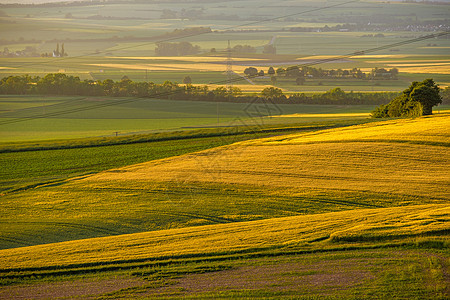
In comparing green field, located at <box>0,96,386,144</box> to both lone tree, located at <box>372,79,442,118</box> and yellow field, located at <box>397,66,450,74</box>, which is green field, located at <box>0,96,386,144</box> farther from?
yellow field, located at <box>397,66,450,74</box>

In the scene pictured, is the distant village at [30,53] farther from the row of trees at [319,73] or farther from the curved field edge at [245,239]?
the curved field edge at [245,239]

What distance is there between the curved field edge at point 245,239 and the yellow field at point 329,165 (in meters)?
6.20

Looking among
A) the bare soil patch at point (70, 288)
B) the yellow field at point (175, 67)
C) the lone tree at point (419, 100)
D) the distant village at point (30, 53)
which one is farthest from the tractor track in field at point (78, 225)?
the distant village at point (30, 53)

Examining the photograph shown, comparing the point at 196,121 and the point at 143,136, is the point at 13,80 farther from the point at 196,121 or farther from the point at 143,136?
the point at 143,136

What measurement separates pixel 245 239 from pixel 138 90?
6014 cm

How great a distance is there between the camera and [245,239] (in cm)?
2075

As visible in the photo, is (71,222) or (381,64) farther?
(381,64)

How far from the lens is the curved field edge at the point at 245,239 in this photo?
1964 cm

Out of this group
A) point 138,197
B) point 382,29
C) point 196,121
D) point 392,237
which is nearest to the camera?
point 392,237

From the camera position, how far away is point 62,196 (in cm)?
3136

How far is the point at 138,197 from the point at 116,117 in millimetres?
40306

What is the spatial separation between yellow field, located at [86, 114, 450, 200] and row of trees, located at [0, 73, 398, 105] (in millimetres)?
30452

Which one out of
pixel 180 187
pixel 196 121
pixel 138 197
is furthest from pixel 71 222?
pixel 196 121

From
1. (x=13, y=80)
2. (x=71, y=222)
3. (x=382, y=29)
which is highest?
(x=382, y=29)
